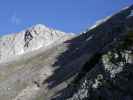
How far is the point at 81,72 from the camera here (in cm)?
4744

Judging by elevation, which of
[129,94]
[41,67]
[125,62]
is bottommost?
[129,94]

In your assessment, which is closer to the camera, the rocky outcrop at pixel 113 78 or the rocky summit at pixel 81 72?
the rocky outcrop at pixel 113 78

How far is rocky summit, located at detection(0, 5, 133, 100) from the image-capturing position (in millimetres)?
34844

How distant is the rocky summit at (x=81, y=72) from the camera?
34.8 metres

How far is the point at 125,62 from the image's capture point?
35375 mm

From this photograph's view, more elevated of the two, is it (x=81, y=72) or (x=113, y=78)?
(x=81, y=72)

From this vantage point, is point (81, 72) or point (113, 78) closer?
point (113, 78)

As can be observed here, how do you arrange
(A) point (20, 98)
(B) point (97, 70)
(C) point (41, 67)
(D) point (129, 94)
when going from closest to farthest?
(D) point (129, 94) < (B) point (97, 70) < (A) point (20, 98) < (C) point (41, 67)

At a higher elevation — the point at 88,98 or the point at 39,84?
the point at 39,84

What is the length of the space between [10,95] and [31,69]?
26220 mm

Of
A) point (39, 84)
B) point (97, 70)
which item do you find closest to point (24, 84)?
point (39, 84)

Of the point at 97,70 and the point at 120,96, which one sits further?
the point at 97,70

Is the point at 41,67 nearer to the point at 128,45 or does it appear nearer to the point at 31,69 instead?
the point at 31,69

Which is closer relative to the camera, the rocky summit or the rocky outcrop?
the rocky outcrop
